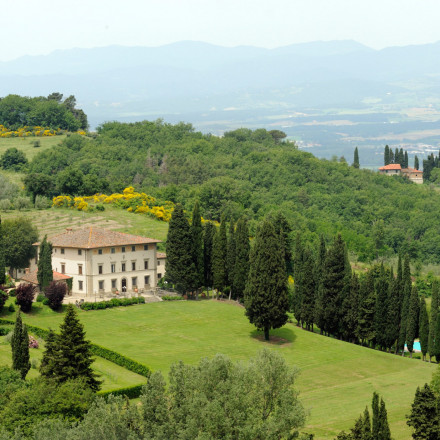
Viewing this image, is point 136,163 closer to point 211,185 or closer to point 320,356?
point 211,185

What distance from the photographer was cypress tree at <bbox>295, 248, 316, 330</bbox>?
208 ft

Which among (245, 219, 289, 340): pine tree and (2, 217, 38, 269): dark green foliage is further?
(2, 217, 38, 269): dark green foliage

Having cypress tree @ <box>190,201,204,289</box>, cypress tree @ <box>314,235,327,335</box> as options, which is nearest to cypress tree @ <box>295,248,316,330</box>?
cypress tree @ <box>314,235,327,335</box>

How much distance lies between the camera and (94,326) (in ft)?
190


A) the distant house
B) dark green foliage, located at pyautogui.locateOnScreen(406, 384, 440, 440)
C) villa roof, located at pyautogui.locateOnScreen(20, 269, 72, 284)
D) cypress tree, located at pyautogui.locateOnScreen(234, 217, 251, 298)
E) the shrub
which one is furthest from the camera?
the distant house

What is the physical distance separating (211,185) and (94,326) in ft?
175

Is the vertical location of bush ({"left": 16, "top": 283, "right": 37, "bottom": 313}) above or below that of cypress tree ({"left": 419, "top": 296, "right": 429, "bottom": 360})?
above

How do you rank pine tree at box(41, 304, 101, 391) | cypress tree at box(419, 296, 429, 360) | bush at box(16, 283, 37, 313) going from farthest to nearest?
bush at box(16, 283, 37, 313) < cypress tree at box(419, 296, 429, 360) < pine tree at box(41, 304, 101, 391)

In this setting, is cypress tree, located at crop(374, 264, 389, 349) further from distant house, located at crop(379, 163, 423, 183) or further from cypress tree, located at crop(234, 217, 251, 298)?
distant house, located at crop(379, 163, 423, 183)

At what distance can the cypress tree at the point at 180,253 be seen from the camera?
67.8 meters

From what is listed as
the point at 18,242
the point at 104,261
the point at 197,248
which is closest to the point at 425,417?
the point at 197,248

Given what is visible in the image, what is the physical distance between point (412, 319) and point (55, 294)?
77.4 ft

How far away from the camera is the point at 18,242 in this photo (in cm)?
7094

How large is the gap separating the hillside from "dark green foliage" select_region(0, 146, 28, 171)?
1.46 meters
